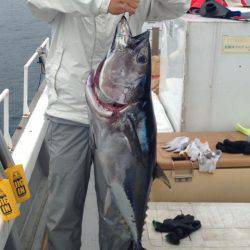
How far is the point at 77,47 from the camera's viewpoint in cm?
232

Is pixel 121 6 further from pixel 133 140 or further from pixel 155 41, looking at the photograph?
pixel 155 41

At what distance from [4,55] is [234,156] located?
11448mm

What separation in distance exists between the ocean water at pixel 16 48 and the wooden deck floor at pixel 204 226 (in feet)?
19.5

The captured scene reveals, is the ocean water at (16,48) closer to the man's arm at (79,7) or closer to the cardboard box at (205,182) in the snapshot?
the cardboard box at (205,182)

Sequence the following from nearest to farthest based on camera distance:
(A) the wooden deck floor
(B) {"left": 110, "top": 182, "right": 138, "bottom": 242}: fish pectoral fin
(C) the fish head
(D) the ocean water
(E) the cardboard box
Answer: (C) the fish head, (B) {"left": 110, "top": 182, "right": 138, "bottom": 242}: fish pectoral fin, (A) the wooden deck floor, (E) the cardboard box, (D) the ocean water

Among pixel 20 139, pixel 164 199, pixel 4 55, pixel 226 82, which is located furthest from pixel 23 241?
pixel 4 55

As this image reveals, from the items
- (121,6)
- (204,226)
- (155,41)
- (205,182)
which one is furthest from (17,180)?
(155,41)

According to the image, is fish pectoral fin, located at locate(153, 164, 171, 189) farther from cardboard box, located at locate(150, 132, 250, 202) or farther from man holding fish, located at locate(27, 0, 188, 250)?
cardboard box, located at locate(150, 132, 250, 202)

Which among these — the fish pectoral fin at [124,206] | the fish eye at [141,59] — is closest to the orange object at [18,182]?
the fish pectoral fin at [124,206]

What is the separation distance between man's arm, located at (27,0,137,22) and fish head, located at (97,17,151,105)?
78 millimetres

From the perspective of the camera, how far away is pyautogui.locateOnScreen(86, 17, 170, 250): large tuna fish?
183cm

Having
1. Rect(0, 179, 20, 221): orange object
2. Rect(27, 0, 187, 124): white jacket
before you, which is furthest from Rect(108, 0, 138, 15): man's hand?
Rect(0, 179, 20, 221): orange object

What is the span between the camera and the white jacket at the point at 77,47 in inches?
90.0

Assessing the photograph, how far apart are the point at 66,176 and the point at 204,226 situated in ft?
3.87
